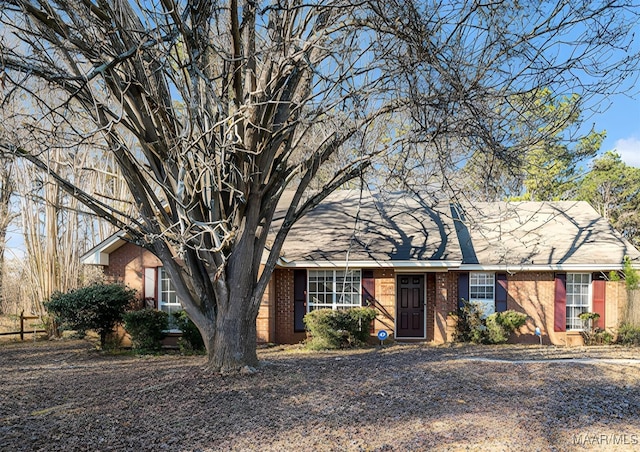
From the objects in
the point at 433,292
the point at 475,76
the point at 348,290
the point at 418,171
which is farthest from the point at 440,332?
the point at 475,76

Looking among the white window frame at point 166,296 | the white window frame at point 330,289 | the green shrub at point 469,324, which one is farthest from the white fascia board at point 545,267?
the white window frame at point 166,296

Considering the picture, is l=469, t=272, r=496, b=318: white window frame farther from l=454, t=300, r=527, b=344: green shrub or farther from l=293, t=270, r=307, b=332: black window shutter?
l=293, t=270, r=307, b=332: black window shutter

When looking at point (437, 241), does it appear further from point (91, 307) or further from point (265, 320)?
point (91, 307)

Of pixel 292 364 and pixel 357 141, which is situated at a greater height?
pixel 357 141

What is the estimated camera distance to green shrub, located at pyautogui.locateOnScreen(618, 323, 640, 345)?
1253cm

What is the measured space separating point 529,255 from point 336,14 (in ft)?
33.8

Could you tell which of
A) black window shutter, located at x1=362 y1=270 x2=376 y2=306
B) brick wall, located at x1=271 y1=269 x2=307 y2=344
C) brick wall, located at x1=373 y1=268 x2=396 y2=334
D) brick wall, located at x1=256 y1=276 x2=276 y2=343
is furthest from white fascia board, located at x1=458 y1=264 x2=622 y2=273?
brick wall, located at x1=256 y1=276 x2=276 y2=343

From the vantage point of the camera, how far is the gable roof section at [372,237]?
1314 cm

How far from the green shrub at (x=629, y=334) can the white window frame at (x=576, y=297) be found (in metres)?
1.08

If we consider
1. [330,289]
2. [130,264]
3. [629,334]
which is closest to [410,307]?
[330,289]

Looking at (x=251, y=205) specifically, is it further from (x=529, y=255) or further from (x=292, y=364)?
(x=529, y=255)

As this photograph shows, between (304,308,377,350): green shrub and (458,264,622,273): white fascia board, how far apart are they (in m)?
3.47

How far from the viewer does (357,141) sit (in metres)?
8.45

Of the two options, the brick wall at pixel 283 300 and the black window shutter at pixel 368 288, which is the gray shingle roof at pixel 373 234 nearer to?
the black window shutter at pixel 368 288
